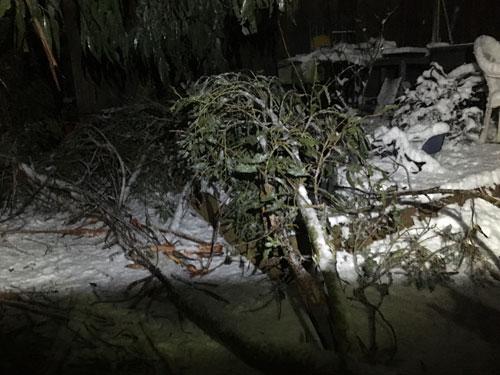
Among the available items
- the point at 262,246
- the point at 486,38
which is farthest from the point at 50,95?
the point at 486,38

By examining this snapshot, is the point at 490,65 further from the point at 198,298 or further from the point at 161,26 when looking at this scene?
the point at 198,298

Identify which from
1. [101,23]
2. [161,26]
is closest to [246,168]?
[101,23]

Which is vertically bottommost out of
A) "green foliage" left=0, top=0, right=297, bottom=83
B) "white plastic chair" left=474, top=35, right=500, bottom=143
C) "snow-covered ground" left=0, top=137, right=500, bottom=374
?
"snow-covered ground" left=0, top=137, right=500, bottom=374

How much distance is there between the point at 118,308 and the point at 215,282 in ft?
2.42

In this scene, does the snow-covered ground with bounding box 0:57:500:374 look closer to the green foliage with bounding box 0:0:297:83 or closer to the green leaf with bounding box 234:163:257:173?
the green leaf with bounding box 234:163:257:173

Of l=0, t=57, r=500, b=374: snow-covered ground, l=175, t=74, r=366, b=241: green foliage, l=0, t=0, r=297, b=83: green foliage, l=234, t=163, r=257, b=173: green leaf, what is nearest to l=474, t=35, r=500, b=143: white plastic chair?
l=0, t=57, r=500, b=374: snow-covered ground

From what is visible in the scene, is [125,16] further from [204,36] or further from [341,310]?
[341,310]

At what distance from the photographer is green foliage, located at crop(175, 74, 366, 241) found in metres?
3.05

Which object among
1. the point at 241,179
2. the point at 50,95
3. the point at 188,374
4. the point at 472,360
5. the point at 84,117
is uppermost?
the point at 50,95

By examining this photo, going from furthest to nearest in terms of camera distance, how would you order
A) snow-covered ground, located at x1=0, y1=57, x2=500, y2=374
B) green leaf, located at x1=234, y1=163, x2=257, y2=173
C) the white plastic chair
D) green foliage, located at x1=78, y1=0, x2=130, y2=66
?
1. the white plastic chair
2. green foliage, located at x1=78, y1=0, x2=130, y2=66
3. green leaf, located at x1=234, y1=163, x2=257, y2=173
4. snow-covered ground, located at x1=0, y1=57, x2=500, y2=374

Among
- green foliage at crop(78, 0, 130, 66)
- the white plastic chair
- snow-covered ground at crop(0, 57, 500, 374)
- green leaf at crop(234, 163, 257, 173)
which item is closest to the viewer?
snow-covered ground at crop(0, 57, 500, 374)

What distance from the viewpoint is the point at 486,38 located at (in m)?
5.51

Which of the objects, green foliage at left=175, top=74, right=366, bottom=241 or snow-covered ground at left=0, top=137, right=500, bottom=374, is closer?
Result: snow-covered ground at left=0, top=137, right=500, bottom=374

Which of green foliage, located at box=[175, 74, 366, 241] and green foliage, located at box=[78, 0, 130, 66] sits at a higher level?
green foliage, located at box=[78, 0, 130, 66]
